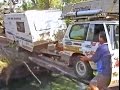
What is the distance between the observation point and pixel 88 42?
10.6 metres

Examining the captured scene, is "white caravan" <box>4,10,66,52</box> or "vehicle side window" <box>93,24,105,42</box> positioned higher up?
"vehicle side window" <box>93,24,105,42</box>

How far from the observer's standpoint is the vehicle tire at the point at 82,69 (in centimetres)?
1067

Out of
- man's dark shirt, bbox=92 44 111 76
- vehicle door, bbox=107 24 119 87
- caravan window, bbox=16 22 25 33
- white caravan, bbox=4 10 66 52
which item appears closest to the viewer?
man's dark shirt, bbox=92 44 111 76

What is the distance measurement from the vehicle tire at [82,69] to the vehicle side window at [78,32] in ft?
2.35

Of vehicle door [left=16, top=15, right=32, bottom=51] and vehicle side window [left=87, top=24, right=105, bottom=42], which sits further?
vehicle door [left=16, top=15, right=32, bottom=51]

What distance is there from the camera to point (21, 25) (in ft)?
51.9

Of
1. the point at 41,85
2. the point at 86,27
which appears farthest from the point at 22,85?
the point at 86,27

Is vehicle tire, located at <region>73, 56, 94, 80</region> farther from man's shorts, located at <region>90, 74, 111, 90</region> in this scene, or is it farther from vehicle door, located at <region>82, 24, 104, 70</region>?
man's shorts, located at <region>90, 74, 111, 90</region>

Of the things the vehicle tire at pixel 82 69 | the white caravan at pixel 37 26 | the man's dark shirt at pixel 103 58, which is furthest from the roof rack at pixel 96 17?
the white caravan at pixel 37 26

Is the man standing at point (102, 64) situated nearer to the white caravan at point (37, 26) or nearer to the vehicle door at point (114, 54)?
the vehicle door at point (114, 54)

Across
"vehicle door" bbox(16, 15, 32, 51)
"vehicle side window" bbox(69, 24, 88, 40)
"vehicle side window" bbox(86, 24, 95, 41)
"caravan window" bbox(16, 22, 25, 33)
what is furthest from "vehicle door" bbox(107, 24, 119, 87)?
"caravan window" bbox(16, 22, 25, 33)

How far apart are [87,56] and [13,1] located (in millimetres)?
19336

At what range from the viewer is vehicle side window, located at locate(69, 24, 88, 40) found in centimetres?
1093

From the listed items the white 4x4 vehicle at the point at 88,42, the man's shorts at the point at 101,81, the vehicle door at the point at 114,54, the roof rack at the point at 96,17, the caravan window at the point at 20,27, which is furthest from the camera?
the caravan window at the point at 20,27
